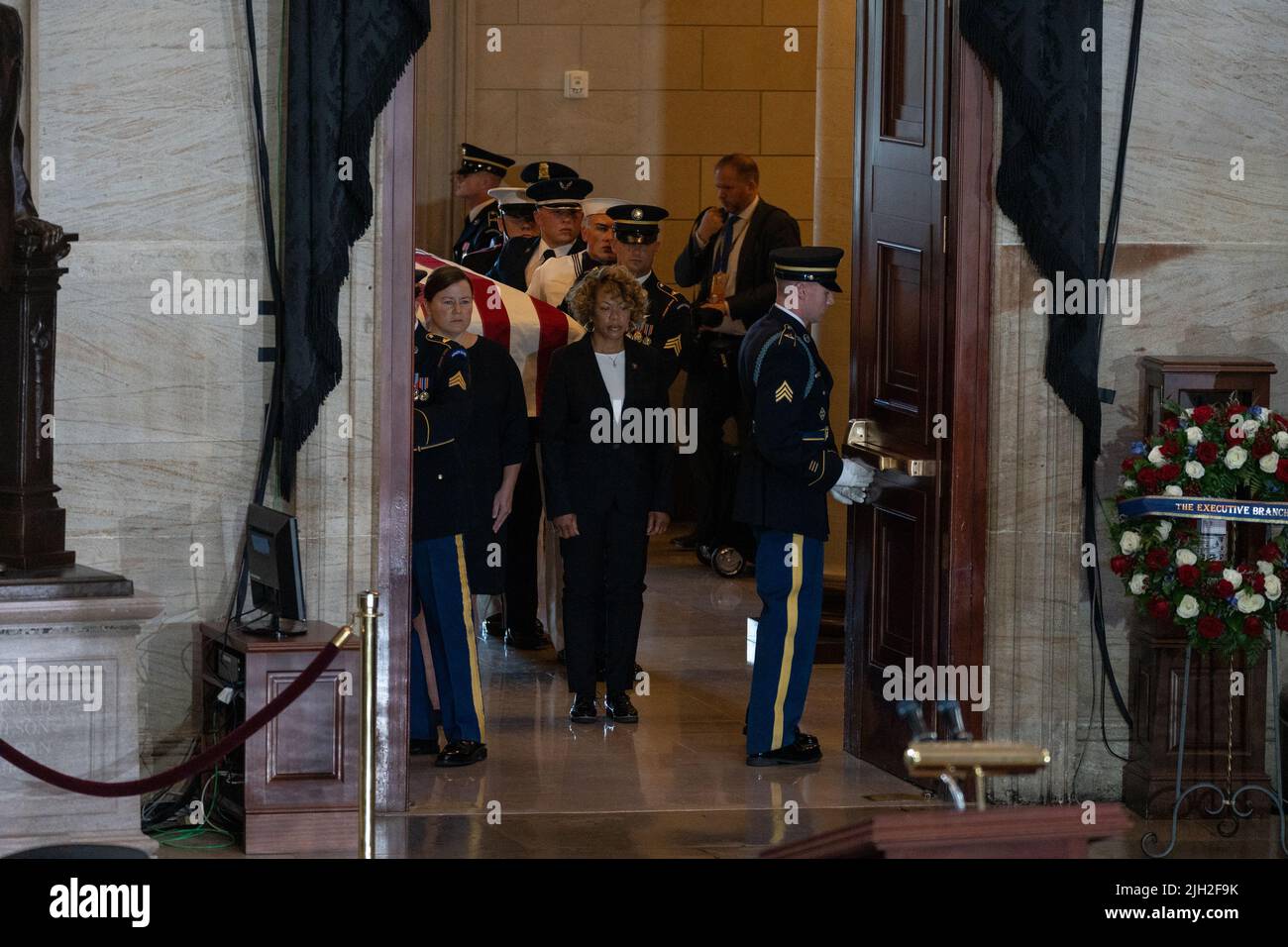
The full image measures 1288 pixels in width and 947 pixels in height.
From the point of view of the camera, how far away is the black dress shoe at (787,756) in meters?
7.06

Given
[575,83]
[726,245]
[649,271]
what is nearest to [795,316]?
[649,271]

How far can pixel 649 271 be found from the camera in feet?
29.7

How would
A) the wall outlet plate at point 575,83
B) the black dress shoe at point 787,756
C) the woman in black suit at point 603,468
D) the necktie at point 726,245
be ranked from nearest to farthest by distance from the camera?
1. the black dress shoe at point 787,756
2. the woman in black suit at point 603,468
3. the necktie at point 726,245
4. the wall outlet plate at point 575,83

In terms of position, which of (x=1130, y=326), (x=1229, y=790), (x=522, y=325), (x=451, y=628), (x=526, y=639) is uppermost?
(x=1130, y=326)

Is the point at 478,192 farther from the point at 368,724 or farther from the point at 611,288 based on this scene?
the point at 368,724

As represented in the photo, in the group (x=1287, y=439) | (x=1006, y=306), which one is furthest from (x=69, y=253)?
(x=1287, y=439)

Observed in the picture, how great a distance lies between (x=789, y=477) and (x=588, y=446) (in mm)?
1027

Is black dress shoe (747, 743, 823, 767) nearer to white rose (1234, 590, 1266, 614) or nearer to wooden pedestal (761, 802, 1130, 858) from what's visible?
white rose (1234, 590, 1266, 614)

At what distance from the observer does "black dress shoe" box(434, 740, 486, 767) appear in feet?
23.0

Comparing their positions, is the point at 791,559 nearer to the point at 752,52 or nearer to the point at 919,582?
the point at 919,582

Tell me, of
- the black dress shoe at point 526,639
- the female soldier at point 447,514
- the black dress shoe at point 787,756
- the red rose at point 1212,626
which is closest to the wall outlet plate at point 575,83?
the black dress shoe at point 526,639

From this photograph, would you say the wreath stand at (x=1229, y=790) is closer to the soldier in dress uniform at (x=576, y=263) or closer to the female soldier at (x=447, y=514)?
the female soldier at (x=447, y=514)

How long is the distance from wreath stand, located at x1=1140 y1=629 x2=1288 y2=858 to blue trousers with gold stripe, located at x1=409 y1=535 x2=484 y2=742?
2.39 metres

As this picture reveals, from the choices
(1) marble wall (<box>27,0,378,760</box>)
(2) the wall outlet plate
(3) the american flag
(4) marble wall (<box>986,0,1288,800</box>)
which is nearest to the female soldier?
(1) marble wall (<box>27,0,378,760</box>)
